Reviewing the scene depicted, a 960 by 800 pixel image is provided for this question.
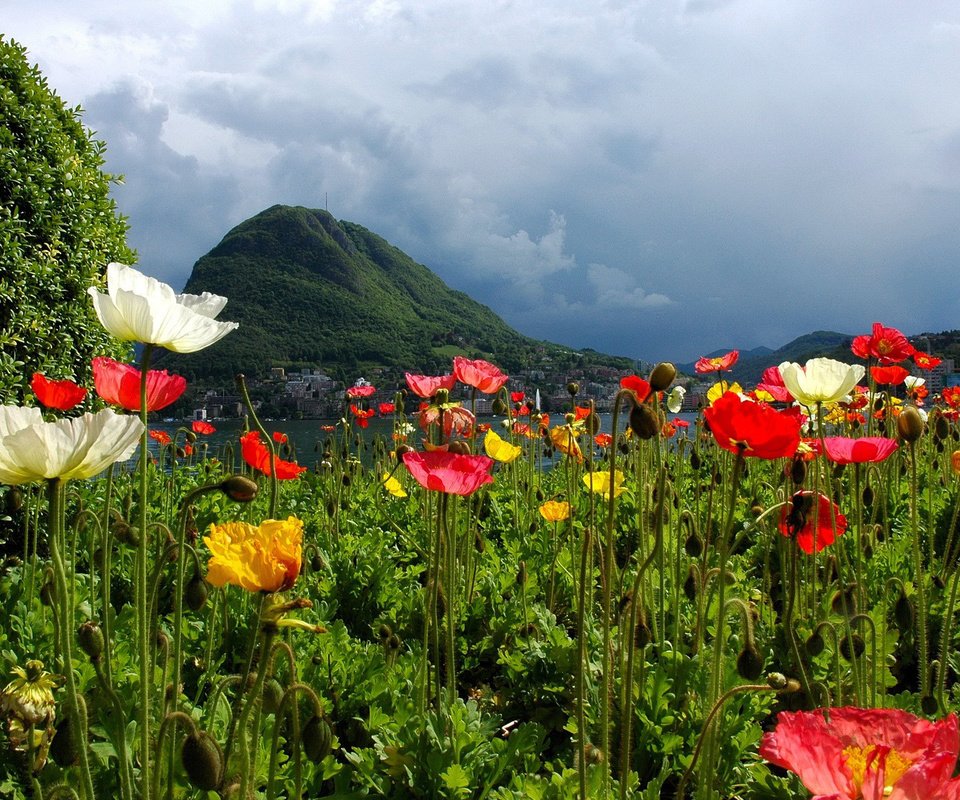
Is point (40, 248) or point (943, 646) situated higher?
point (40, 248)

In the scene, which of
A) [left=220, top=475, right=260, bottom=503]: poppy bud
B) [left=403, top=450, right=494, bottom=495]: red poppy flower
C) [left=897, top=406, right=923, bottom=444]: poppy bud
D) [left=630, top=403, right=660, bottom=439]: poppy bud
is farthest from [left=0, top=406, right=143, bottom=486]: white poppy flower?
[left=897, top=406, right=923, bottom=444]: poppy bud

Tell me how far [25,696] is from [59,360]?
9.11 feet

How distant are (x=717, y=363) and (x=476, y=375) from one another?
1.74 metres

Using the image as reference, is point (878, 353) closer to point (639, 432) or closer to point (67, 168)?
point (639, 432)

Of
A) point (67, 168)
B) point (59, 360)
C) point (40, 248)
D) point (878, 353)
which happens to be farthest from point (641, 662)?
point (67, 168)

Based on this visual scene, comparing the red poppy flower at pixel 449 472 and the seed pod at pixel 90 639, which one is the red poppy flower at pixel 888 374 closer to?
the red poppy flower at pixel 449 472

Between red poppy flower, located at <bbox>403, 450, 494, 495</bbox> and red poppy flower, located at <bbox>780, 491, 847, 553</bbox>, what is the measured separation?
2.34 feet

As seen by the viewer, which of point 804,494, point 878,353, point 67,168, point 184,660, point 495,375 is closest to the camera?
point 804,494

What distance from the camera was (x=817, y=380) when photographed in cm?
219

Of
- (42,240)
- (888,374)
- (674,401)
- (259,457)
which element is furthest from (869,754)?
(42,240)

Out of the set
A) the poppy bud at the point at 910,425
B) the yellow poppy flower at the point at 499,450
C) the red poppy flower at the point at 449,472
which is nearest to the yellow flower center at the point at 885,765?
the red poppy flower at the point at 449,472

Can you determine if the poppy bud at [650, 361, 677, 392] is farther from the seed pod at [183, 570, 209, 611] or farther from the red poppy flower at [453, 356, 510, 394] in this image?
the red poppy flower at [453, 356, 510, 394]

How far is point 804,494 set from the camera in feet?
5.34

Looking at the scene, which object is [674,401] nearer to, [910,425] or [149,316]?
[910,425]
